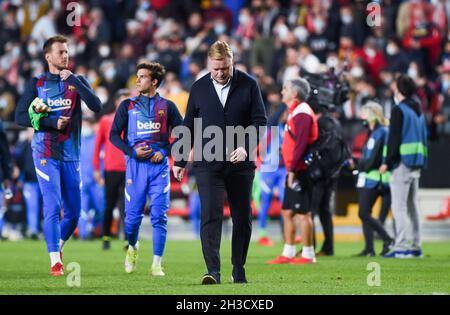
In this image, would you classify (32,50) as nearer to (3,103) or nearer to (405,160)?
(3,103)

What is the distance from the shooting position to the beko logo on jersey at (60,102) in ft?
41.7

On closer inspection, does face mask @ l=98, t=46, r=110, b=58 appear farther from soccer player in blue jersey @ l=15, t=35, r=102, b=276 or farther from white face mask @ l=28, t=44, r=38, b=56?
soccer player in blue jersey @ l=15, t=35, r=102, b=276

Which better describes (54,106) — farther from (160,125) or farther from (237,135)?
(237,135)

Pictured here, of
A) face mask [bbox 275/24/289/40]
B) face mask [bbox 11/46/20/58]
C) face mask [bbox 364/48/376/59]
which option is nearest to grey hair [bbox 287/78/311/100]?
face mask [bbox 364/48/376/59]

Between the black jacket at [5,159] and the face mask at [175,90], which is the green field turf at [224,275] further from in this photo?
the face mask at [175,90]

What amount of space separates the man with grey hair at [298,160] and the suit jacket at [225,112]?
369 centimetres

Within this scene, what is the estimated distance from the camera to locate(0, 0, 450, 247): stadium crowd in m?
23.5

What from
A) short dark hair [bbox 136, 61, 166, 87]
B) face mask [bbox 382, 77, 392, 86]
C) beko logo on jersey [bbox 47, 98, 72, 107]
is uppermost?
face mask [bbox 382, 77, 392, 86]

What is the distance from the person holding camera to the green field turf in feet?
1.81

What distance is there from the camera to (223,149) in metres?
11.0

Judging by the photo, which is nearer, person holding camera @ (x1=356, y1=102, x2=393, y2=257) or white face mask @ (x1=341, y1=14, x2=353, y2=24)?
person holding camera @ (x1=356, y1=102, x2=393, y2=257)

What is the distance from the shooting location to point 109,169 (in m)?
18.1

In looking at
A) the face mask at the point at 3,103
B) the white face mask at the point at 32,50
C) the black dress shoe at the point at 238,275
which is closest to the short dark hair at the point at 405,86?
the black dress shoe at the point at 238,275
